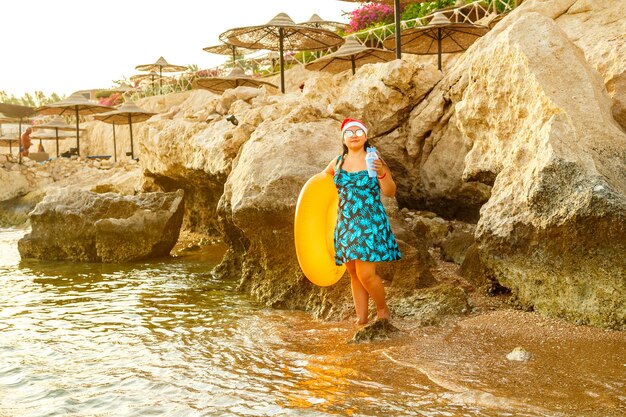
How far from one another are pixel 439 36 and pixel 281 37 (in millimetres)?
3699

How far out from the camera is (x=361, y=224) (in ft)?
16.2

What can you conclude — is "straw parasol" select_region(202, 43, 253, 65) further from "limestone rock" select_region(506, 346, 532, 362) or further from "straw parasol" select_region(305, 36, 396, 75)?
"limestone rock" select_region(506, 346, 532, 362)

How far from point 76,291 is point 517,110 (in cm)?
567

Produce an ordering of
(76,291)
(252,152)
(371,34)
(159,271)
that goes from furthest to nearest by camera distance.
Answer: (371,34), (159,271), (76,291), (252,152)

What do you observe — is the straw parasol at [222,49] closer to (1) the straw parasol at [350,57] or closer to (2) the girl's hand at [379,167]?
(1) the straw parasol at [350,57]

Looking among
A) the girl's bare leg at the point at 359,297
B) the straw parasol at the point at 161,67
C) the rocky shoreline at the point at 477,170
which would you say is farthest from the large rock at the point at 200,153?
the straw parasol at the point at 161,67

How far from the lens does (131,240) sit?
33.4 ft

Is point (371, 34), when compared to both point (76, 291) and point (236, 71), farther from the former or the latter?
point (76, 291)

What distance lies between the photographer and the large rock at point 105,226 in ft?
33.3

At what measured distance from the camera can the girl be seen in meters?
4.91

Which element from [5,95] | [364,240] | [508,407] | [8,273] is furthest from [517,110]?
[5,95]

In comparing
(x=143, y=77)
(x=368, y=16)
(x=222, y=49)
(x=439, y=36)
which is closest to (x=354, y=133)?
(x=439, y=36)

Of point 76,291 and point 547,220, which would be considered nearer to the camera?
point 547,220

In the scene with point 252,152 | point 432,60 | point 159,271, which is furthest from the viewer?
point 432,60
